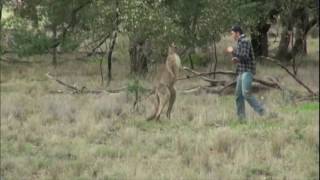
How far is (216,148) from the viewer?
9672 millimetres

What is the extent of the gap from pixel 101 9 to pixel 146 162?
976 cm

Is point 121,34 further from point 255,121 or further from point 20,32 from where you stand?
point 255,121

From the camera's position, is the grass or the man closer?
the grass

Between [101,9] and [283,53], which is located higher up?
[101,9]

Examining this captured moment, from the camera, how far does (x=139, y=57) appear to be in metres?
20.5

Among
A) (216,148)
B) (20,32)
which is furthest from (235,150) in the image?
(20,32)

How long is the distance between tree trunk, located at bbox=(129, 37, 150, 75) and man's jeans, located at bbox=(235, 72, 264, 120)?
767 cm

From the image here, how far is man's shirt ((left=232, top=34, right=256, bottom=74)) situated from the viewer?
1150 centimetres

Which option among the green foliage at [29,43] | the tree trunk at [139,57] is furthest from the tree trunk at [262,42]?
the green foliage at [29,43]

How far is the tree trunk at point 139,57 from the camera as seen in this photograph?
19.7 metres

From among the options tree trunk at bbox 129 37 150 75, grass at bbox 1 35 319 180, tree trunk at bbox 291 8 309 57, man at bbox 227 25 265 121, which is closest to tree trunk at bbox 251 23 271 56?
tree trunk at bbox 291 8 309 57

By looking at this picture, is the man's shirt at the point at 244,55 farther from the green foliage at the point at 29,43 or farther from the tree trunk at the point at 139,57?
the green foliage at the point at 29,43

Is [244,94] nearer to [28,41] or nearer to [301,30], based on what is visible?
[28,41]

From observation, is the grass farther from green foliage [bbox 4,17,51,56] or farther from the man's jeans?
green foliage [bbox 4,17,51,56]
